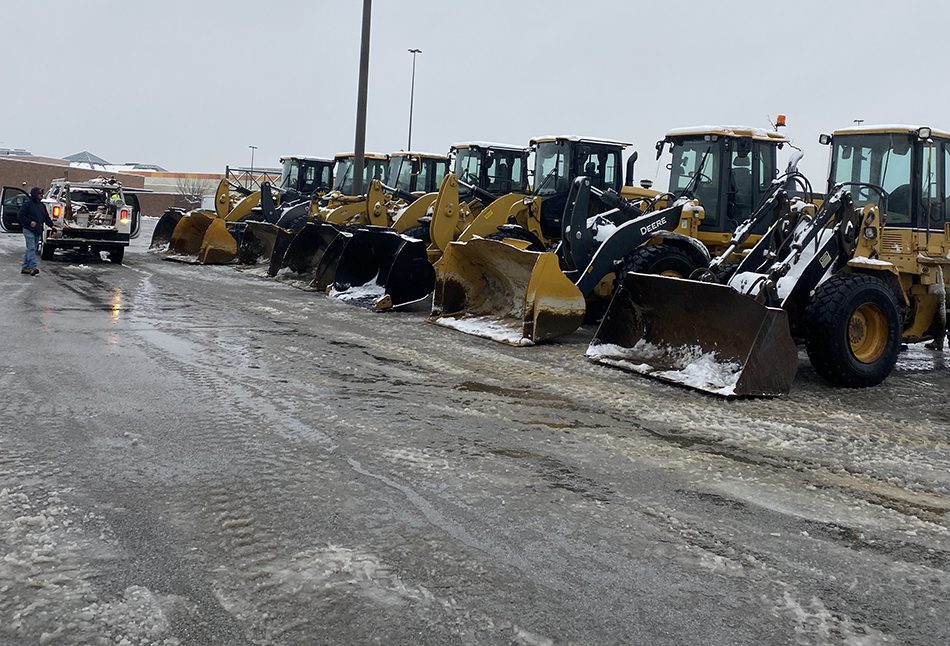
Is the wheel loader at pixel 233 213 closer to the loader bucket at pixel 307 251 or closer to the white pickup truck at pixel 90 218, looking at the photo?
the white pickup truck at pixel 90 218

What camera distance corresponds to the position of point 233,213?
22.5 meters

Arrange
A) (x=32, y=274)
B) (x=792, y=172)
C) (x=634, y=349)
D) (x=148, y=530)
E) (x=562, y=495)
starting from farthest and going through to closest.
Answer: (x=32, y=274) < (x=792, y=172) < (x=634, y=349) < (x=562, y=495) < (x=148, y=530)

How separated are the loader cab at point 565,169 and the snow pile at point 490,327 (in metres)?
2.93

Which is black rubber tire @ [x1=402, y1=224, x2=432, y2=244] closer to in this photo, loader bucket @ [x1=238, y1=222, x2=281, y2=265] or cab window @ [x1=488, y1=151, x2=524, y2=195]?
cab window @ [x1=488, y1=151, x2=524, y2=195]

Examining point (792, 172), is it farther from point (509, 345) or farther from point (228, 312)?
point (228, 312)

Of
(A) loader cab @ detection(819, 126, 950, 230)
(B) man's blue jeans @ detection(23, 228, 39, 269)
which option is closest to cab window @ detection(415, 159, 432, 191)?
(B) man's blue jeans @ detection(23, 228, 39, 269)

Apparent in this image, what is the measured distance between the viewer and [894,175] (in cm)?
942

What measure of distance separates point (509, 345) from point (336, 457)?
498 centimetres

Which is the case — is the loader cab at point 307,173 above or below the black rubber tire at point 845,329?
above

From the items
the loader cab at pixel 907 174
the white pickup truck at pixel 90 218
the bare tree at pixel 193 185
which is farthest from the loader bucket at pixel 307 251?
the bare tree at pixel 193 185

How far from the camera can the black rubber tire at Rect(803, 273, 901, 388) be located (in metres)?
7.84

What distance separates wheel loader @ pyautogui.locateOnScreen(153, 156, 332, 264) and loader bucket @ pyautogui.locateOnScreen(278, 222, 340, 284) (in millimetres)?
3836

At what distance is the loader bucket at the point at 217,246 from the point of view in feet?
67.3

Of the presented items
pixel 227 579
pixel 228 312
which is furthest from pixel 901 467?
pixel 228 312
